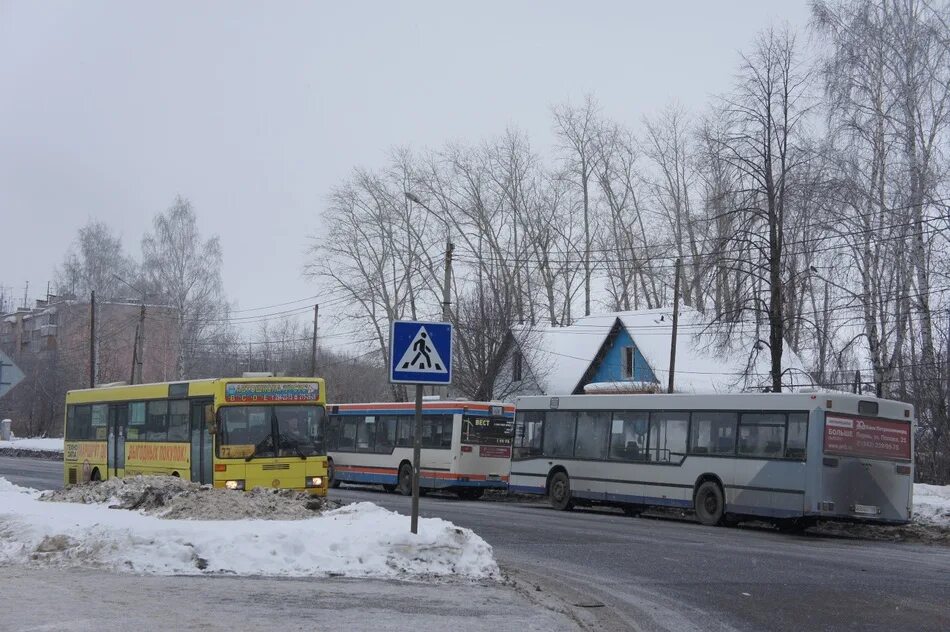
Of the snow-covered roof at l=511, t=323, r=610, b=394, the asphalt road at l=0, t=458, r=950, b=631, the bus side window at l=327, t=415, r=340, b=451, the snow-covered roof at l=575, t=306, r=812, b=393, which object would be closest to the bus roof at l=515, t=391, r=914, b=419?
the asphalt road at l=0, t=458, r=950, b=631

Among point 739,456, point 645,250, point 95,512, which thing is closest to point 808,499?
point 739,456

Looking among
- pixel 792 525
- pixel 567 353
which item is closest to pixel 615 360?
pixel 567 353

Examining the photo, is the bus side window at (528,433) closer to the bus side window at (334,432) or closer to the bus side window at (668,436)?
the bus side window at (668,436)

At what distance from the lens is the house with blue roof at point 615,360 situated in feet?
163

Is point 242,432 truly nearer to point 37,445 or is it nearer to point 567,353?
point 567,353

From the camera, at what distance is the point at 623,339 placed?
57938 millimetres

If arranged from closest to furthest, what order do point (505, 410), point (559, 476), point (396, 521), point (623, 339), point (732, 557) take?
point (396, 521), point (732, 557), point (559, 476), point (505, 410), point (623, 339)

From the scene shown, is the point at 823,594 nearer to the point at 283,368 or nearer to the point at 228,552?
the point at 228,552

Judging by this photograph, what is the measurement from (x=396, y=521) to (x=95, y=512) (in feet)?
17.2

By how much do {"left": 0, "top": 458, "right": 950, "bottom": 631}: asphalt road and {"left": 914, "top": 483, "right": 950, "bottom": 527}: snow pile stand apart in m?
3.07

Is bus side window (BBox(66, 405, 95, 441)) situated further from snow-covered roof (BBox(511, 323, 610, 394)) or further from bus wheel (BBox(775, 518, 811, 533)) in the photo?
snow-covered roof (BBox(511, 323, 610, 394))

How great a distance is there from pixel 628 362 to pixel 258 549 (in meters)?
46.2

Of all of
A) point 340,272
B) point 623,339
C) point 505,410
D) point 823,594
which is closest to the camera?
point 823,594

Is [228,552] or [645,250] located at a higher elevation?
[645,250]
